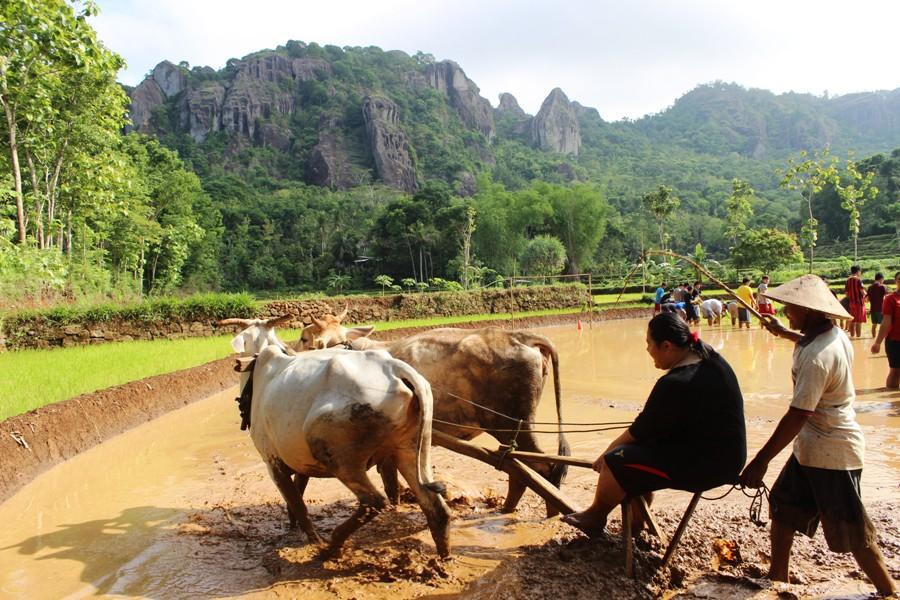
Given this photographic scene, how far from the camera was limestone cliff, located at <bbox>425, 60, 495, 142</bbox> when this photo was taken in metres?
146

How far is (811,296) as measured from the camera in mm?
3439

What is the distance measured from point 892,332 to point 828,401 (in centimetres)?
746

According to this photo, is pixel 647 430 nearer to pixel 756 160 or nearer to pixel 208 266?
pixel 208 266

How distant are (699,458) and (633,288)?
120 feet

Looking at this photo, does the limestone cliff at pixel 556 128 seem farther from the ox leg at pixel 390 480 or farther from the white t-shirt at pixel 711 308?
the ox leg at pixel 390 480

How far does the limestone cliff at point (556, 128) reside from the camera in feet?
499

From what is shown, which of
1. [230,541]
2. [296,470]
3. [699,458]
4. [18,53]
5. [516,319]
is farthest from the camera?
[516,319]

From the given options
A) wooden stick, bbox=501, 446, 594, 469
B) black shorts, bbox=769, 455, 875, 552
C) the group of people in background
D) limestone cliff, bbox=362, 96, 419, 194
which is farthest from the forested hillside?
the group of people in background

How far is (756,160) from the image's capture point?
147 m

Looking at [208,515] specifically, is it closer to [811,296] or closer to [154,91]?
[811,296]

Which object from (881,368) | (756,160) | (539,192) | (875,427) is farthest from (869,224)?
(756,160)

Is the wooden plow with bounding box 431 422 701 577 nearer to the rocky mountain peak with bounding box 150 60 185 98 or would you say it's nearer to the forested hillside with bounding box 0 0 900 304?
the forested hillside with bounding box 0 0 900 304

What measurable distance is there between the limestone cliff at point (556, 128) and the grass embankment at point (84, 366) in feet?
469

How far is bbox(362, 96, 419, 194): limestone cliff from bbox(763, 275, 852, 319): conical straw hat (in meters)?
106
